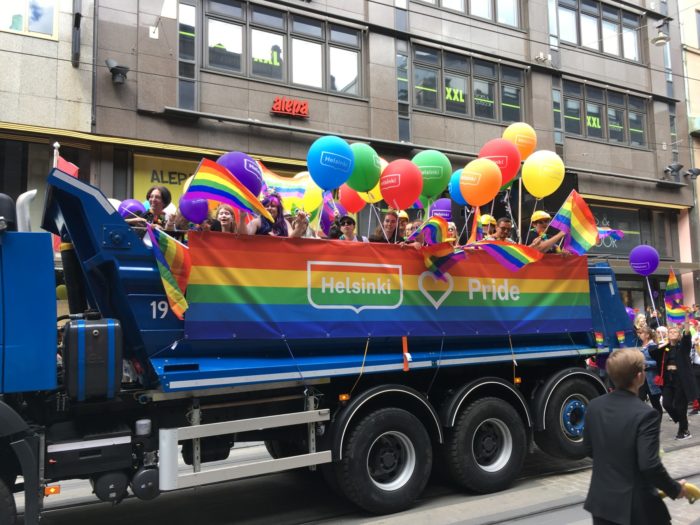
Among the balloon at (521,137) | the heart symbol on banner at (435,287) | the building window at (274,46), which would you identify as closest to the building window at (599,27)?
the building window at (274,46)

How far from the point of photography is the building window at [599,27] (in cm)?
2288

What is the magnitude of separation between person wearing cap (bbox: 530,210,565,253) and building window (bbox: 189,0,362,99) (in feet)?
34.2

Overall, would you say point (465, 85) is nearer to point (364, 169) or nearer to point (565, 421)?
point (364, 169)

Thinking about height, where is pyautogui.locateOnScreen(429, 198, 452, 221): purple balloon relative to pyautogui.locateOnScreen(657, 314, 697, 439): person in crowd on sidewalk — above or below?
above

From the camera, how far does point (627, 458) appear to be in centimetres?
325

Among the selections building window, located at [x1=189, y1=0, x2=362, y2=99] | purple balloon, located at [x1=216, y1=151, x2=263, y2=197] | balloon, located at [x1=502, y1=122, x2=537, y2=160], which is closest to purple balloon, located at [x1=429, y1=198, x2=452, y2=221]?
balloon, located at [x1=502, y1=122, x2=537, y2=160]

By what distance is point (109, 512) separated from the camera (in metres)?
6.39

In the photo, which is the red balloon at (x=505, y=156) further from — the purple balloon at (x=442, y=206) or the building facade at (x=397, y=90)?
the building facade at (x=397, y=90)

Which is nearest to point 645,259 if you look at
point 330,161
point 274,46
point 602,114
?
point 330,161

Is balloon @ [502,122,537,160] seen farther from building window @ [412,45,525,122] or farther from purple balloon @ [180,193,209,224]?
building window @ [412,45,525,122]

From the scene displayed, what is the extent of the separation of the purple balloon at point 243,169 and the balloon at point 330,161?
57 cm

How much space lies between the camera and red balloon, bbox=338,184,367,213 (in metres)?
8.03

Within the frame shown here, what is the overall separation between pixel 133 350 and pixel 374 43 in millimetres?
14970

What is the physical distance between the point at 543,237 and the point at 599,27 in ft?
64.4
